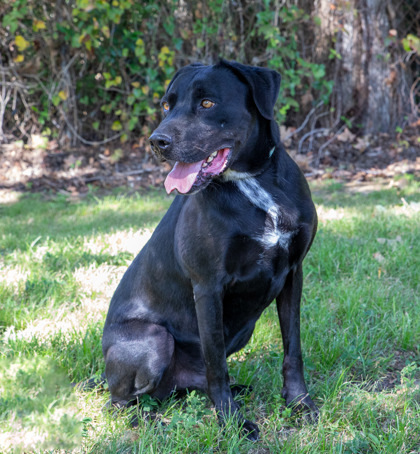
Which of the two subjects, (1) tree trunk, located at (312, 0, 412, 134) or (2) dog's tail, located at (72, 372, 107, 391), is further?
(1) tree trunk, located at (312, 0, 412, 134)

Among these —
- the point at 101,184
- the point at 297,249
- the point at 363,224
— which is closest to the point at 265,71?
the point at 297,249

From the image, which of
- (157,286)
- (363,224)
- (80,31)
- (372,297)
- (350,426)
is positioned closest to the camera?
(350,426)

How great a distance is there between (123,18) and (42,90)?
1.71 m

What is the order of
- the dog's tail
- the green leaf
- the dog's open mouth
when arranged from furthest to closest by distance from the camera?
1. the green leaf
2. the dog's tail
3. the dog's open mouth

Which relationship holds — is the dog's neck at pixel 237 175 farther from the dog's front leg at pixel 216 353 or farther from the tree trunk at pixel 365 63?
the tree trunk at pixel 365 63

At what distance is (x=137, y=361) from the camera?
2.48 metres

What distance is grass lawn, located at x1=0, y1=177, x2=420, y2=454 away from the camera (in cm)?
225

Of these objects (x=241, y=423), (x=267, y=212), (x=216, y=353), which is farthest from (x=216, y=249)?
(x=241, y=423)

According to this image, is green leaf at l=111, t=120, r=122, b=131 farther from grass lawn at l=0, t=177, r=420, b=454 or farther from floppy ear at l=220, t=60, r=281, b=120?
floppy ear at l=220, t=60, r=281, b=120

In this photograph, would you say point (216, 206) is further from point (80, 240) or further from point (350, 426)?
point (80, 240)

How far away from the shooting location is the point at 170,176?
2.43 metres

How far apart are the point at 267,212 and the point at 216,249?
0.29 metres

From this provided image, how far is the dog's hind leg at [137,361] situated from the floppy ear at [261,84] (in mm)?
1108

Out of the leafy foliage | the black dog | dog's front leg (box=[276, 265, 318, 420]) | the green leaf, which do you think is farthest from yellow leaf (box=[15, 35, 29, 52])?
dog's front leg (box=[276, 265, 318, 420])
